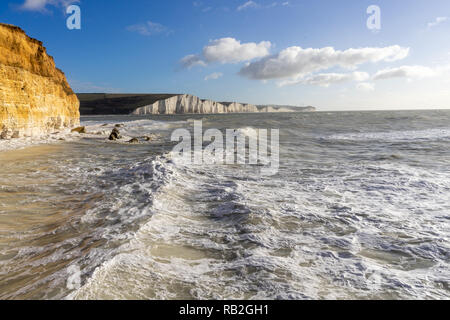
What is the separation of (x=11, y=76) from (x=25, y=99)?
142 centimetres

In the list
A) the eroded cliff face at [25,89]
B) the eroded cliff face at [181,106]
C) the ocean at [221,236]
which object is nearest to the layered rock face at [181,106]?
the eroded cliff face at [181,106]

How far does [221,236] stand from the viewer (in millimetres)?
3453

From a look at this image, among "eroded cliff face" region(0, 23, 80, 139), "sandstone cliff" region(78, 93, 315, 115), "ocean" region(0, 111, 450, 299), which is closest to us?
"ocean" region(0, 111, 450, 299)

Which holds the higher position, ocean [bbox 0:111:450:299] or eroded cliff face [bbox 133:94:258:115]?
eroded cliff face [bbox 133:94:258:115]

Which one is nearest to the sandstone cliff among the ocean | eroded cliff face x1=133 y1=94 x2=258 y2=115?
eroded cliff face x1=133 y1=94 x2=258 y2=115

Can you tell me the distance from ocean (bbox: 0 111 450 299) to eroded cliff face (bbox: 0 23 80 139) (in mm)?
8223

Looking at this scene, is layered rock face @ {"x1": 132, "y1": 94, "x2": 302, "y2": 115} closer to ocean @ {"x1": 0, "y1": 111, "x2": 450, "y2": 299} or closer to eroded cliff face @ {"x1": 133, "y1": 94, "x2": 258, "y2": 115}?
eroded cliff face @ {"x1": 133, "y1": 94, "x2": 258, "y2": 115}

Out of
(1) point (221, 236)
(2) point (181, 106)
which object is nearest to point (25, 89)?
(1) point (221, 236)

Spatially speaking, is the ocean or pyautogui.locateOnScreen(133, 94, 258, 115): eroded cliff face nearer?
the ocean

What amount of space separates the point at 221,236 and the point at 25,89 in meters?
16.3

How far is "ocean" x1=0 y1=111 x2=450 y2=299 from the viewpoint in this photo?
7.79 ft
